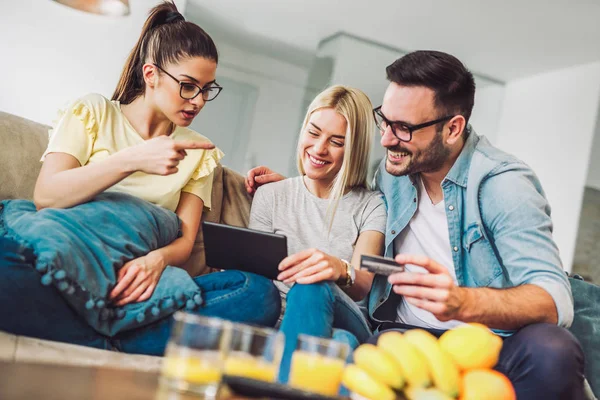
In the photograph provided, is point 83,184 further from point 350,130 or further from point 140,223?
point 350,130

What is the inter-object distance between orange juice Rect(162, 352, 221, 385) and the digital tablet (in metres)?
0.73

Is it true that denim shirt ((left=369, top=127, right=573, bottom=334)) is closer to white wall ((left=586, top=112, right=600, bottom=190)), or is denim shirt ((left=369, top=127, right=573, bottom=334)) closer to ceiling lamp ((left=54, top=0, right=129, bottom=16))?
ceiling lamp ((left=54, top=0, right=129, bottom=16))

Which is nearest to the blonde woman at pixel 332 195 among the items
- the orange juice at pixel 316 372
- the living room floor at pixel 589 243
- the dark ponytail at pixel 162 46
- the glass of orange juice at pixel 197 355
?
the dark ponytail at pixel 162 46

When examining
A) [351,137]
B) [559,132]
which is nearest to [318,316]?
[351,137]

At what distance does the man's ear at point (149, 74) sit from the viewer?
1.88 m

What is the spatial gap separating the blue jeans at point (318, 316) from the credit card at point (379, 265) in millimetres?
209

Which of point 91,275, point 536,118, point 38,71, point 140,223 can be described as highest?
point 536,118

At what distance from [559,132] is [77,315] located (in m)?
5.56

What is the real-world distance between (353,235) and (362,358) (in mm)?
1034

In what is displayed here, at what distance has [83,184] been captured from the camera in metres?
1.53

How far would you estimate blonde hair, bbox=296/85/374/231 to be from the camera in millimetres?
2006

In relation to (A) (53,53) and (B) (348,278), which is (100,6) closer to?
(A) (53,53)

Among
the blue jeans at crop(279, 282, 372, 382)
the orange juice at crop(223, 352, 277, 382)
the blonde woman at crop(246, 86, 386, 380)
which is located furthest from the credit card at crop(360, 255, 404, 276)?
the blonde woman at crop(246, 86, 386, 380)

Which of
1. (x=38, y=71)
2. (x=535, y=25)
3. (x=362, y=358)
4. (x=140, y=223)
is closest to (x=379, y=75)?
(x=535, y=25)
